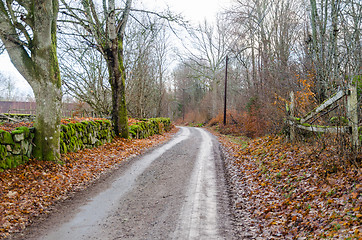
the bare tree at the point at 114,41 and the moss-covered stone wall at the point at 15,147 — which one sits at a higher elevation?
the bare tree at the point at 114,41

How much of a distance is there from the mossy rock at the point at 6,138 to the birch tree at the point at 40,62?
100 centimetres

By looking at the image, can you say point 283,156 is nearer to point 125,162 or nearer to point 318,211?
point 318,211

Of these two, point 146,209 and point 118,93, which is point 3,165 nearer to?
point 146,209

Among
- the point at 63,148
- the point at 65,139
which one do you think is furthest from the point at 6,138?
the point at 65,139

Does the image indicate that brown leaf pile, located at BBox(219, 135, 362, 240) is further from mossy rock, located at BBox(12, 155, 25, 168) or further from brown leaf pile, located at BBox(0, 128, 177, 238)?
mossy rock, located at BBox(12, 155, 25, 168)

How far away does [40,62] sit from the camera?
7.75 metres

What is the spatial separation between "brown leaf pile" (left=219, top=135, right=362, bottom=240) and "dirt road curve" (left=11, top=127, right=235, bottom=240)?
2.24ft

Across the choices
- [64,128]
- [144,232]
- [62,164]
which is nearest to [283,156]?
[144,232]

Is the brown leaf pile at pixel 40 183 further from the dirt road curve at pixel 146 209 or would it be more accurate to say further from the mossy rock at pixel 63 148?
the dirt road curve at pixel 146 209

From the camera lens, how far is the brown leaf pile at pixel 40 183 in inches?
191

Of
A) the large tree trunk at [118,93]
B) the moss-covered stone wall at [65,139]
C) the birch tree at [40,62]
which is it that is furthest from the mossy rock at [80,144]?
the large tree trunk at [118,93]

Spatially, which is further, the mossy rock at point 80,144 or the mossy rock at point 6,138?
the mossy rock at point 80,144

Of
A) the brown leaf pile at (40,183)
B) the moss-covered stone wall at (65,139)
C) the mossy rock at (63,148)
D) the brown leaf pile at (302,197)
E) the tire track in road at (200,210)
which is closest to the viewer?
the brown leaf pile at (302,197)

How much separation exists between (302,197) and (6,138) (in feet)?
23.0
